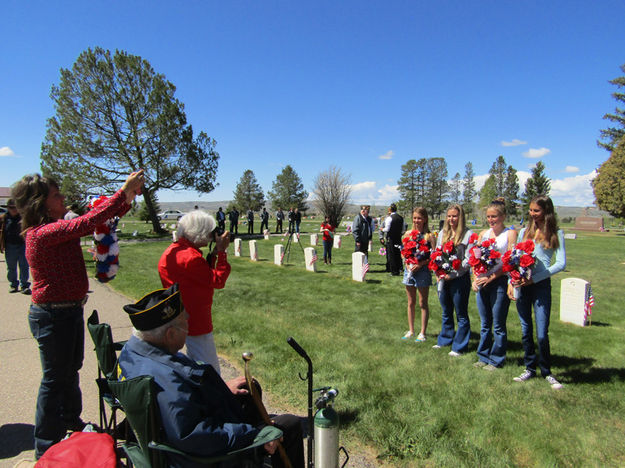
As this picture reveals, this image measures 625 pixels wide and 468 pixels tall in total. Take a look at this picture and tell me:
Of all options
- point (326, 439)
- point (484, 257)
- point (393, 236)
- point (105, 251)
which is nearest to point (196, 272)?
point (105, 251)

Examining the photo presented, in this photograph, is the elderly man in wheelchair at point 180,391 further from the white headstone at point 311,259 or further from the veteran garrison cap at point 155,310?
the white headstone at point 311,259

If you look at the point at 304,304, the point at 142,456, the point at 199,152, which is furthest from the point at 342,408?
the point at 199,152

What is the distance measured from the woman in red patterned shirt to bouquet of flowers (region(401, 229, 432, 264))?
407 cm

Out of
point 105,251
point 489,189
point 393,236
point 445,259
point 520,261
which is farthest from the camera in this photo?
point 489,189

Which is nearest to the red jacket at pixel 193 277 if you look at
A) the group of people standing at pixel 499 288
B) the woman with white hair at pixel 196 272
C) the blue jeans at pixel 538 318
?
the woman with white hair at pixel 196 272

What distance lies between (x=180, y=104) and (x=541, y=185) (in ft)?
197

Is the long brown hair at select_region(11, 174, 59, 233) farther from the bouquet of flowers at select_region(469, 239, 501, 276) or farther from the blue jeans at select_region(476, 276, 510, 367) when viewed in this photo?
the blue jeans at select_region(476, 276, 510, 367)

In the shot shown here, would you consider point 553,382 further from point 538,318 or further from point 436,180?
point 436,180

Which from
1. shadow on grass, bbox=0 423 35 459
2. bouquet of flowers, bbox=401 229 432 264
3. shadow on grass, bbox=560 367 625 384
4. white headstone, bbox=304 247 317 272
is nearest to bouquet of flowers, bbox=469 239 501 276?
bouquet of flowers, bbox=401 229 432 264

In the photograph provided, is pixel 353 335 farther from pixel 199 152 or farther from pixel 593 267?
pixel 199 152

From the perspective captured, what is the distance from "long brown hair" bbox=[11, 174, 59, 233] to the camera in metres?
2.87

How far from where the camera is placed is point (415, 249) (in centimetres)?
566

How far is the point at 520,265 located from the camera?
13.5 feet

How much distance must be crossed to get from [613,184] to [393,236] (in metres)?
34.5
